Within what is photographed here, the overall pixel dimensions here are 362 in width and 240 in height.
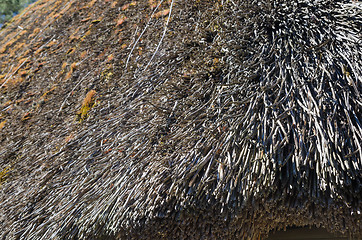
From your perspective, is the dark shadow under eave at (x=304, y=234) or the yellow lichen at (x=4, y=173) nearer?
the dark shadow under eave at (x=304, y=234)

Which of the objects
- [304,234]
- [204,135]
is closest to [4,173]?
[204,135]

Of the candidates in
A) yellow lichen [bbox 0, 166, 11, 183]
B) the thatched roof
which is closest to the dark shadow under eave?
the thatched roof

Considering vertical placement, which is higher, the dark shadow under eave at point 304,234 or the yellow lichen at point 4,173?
the yellow lichen at point 4,173

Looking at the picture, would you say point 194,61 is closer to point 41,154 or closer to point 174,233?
point 174,233

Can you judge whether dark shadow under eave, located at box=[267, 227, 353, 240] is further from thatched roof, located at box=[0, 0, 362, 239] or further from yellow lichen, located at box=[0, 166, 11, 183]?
yellow lichen, located at box=[0, 166, 11, 183]

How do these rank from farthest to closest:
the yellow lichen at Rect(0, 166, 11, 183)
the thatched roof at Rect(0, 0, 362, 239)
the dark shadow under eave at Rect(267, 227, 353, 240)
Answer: the yellow lichen at Rect(0, 166, 11, 183) < the dark shadow under eave at Rect(267, 227, 353, 240) < the thatched roof at Rect(0, 0, 362, 239)

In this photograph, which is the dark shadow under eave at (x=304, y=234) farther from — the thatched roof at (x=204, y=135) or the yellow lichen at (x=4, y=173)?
the yellow lichen at (x=4, y=173)

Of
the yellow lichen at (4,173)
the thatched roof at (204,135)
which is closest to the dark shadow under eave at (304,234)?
the thatched roof at (204,135)

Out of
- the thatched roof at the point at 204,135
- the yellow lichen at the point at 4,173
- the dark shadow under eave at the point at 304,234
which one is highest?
the thatched roof at the point at 204,135

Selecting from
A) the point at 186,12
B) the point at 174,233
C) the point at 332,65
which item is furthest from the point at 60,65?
the point at 332,65
